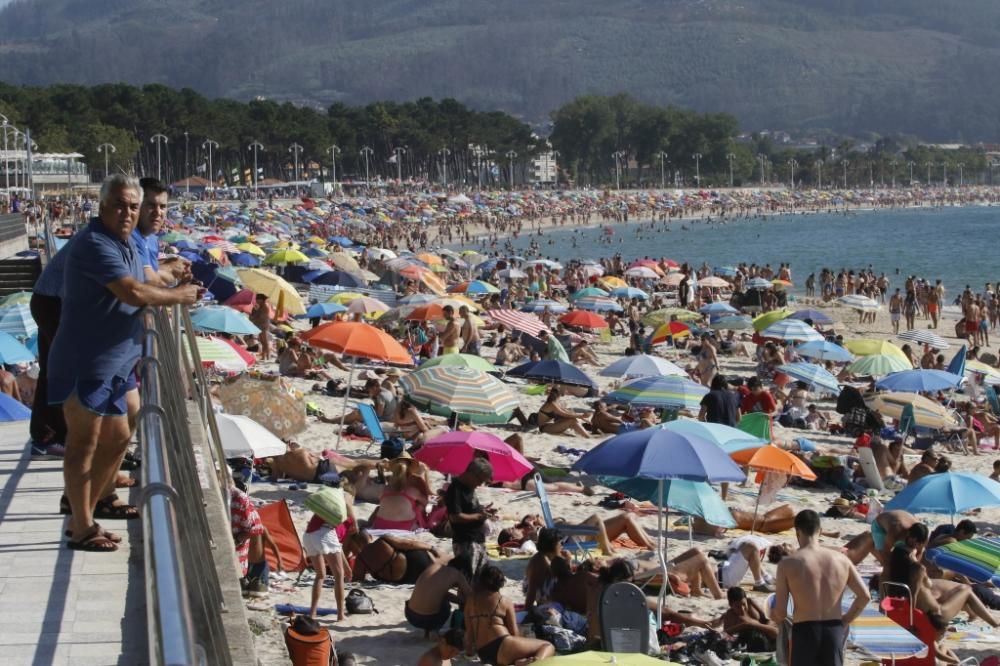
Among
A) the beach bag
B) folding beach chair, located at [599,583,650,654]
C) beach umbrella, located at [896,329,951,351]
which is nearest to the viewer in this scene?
folding beach chair, located at [599,583,650,654]

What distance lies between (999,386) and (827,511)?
8.43 metres

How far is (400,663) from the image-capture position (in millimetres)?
7301

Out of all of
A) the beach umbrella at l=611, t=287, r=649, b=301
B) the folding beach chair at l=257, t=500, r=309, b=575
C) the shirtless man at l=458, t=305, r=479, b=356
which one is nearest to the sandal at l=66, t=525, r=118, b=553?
the folding beach chair at l=257, t=500, r=309, b=575

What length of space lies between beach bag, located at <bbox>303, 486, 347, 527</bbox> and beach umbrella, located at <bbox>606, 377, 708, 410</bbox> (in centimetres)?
559

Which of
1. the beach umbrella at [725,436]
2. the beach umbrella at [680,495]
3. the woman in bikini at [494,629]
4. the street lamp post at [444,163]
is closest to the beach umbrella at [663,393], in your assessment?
the beach umbrella at [725,436]

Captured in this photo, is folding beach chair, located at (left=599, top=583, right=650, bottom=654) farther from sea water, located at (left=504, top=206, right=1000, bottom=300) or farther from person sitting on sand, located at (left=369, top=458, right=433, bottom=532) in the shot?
sea water, located at (left=504, top=206, right=1000, bottom=300)

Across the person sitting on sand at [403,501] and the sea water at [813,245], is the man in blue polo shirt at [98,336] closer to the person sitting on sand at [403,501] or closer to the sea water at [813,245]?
the person sitting on sand at [403,501]

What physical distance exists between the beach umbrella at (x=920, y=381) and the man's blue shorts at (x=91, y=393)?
12.8 metres

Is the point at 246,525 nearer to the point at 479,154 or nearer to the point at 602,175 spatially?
the point at 479,154

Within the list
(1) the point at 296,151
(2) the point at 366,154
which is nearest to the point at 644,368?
(1) the point at 296,151

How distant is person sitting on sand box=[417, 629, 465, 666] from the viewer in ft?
22.3

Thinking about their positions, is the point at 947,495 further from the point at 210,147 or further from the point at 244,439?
the point at 210,147

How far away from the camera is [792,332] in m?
21.3

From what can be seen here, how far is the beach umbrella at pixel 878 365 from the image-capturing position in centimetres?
1797
